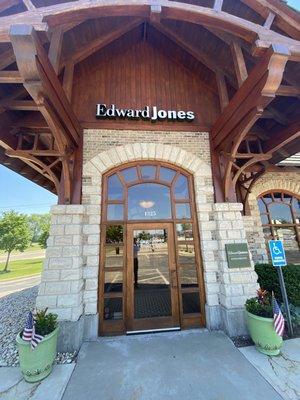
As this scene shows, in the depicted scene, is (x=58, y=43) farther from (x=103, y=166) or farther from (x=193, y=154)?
(x=193, y=154)

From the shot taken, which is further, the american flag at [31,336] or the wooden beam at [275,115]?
the wooden beam at [275,115]

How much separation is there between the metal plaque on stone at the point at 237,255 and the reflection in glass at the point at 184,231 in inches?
38.0

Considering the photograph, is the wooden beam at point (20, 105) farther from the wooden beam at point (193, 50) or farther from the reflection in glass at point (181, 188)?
the wooden beam at point (193, 50)

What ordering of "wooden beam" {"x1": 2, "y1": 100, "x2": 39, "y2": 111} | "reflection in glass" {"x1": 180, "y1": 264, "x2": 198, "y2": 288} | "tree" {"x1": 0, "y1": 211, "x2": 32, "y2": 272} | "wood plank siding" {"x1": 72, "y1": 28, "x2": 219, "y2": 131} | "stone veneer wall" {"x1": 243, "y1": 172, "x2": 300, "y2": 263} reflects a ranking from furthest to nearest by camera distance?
1. "tree" {"x1": 0, "y1": 211, "x2": 32, "y2": 272}
2. "stone veneer wall" {"x1": 243, "y1": 172, "x2": 300, "y2": 263}
3. "wood plank siding" {"x1": 72, "y1": 28, "x2": 219, "y2": 131}
4. "reflection in glass" {"x1": 180, "y1": 264, "x2": 198, "y2": 288}
5. "wooden beam" {"x1": 2, "y1": 100, "x2": 39, "y2": 111}

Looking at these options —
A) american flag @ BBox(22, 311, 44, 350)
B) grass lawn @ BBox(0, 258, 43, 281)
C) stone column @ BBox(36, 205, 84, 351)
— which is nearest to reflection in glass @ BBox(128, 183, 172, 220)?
stone column @ BBox(36, 205, 84, 351)

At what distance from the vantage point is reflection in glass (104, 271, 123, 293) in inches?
202

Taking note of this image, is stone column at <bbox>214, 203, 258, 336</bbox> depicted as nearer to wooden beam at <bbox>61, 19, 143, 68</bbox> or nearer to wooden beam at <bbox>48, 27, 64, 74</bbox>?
wooden beam at <bbox>48, 27, 64, 74</bbox>

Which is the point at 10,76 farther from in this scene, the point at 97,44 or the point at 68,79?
the point at 97,44

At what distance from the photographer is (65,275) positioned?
15.2 ft

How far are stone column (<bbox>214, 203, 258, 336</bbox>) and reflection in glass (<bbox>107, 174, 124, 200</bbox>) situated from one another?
2.61 m

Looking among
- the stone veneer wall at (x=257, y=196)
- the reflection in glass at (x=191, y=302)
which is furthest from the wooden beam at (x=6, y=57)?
the stone veneer wall at (x=257, y=196)

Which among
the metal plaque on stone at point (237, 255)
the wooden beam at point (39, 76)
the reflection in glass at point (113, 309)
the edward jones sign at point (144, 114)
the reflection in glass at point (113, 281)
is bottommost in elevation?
the reflection in glass at point (113, 309)

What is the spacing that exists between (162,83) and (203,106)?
148cm

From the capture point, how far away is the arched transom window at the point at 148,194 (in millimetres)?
5573
